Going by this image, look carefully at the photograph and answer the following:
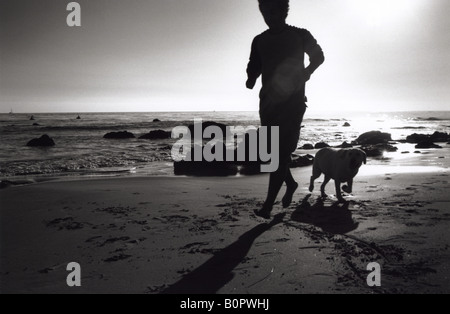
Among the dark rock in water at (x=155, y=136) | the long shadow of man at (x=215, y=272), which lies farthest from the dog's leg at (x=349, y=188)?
the dark rock in water at (x=155, y=136)

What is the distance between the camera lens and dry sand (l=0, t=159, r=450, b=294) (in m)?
2.34

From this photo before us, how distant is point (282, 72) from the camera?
3551 mm

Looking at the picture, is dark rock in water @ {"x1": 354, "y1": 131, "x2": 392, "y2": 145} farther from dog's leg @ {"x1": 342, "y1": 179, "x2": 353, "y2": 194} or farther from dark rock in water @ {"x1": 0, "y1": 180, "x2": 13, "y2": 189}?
dark rock in water @ {"x1": 0, "y1": 180, "x2": 13, "y2": 189}

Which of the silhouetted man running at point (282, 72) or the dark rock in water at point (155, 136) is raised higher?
the silhouetted man running at point (282, 72)

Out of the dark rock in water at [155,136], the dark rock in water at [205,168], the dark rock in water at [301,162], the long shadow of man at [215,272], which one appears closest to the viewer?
the long shadow of man at [215,272]

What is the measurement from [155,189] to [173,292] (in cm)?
385

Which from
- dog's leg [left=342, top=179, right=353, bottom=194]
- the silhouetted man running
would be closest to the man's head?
the silhouetted man running

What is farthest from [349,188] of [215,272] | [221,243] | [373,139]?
[373,139]

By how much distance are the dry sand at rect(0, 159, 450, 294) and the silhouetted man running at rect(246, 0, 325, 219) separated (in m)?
0.67

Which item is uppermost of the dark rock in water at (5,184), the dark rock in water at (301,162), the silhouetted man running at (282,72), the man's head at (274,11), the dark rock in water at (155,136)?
the man's head at (274,11)

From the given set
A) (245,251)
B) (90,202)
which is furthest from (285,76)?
(90,202)

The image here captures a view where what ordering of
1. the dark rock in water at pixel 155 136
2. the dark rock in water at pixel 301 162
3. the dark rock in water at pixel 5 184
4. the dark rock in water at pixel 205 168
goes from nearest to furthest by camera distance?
the dark rock in water at pixel 5 184, the dark rock in water at pixel 205 168, the dark rock in water at pixel 301 162, the dark rock in water at pixel 155 136

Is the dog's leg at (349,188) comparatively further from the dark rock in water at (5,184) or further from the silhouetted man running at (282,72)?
the dark rock in water at (5,184)

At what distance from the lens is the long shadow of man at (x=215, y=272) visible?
7.45 feet
